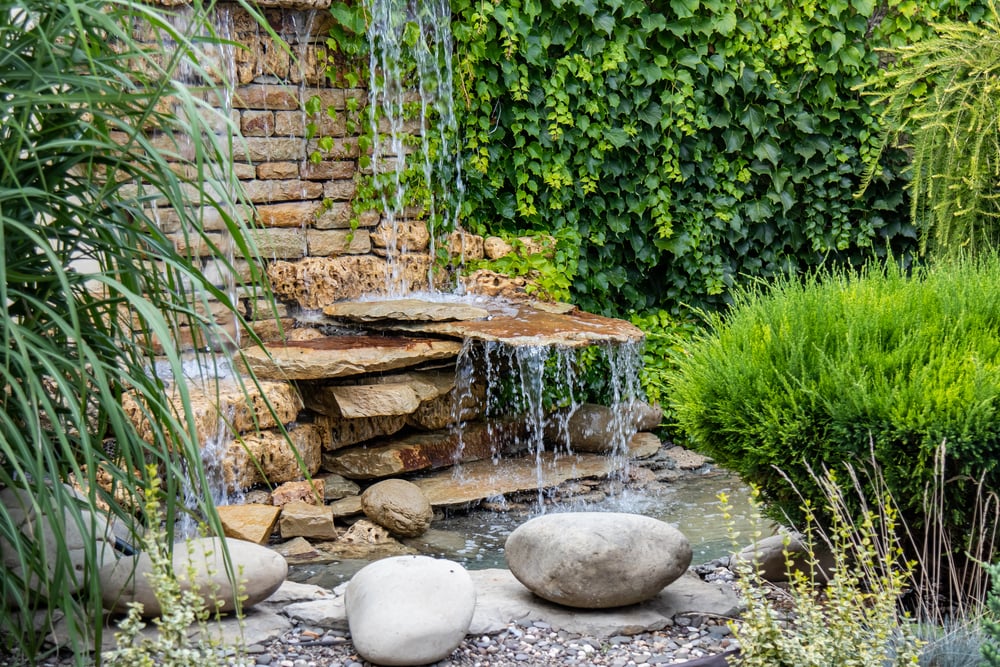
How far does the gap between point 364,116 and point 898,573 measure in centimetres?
434

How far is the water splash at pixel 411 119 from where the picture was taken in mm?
6125

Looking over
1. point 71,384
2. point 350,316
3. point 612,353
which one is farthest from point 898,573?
point 350,316

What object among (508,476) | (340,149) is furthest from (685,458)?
(340,149)

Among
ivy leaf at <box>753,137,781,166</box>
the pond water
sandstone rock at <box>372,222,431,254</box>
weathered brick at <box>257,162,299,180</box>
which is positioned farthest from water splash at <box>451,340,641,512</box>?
ivy leaf at <box>753,137,781,166</box>

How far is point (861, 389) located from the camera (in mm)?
2857

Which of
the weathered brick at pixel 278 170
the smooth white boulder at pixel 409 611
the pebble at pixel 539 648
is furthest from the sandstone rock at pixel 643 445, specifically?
the smooth white boulder at pixel 409 611

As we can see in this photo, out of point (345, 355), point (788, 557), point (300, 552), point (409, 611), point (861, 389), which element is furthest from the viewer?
point (345, 355)

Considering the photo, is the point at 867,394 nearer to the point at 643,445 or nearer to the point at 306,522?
the point at 306,522

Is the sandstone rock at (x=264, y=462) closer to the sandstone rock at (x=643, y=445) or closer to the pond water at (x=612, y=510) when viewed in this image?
the pond water at (x=612, y=510)

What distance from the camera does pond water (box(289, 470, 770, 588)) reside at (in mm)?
4387

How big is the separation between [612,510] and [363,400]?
4.81 feet

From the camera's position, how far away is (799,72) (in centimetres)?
665

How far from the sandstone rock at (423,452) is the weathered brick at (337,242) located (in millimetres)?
1325

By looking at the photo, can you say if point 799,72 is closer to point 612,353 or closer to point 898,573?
point 612,353
